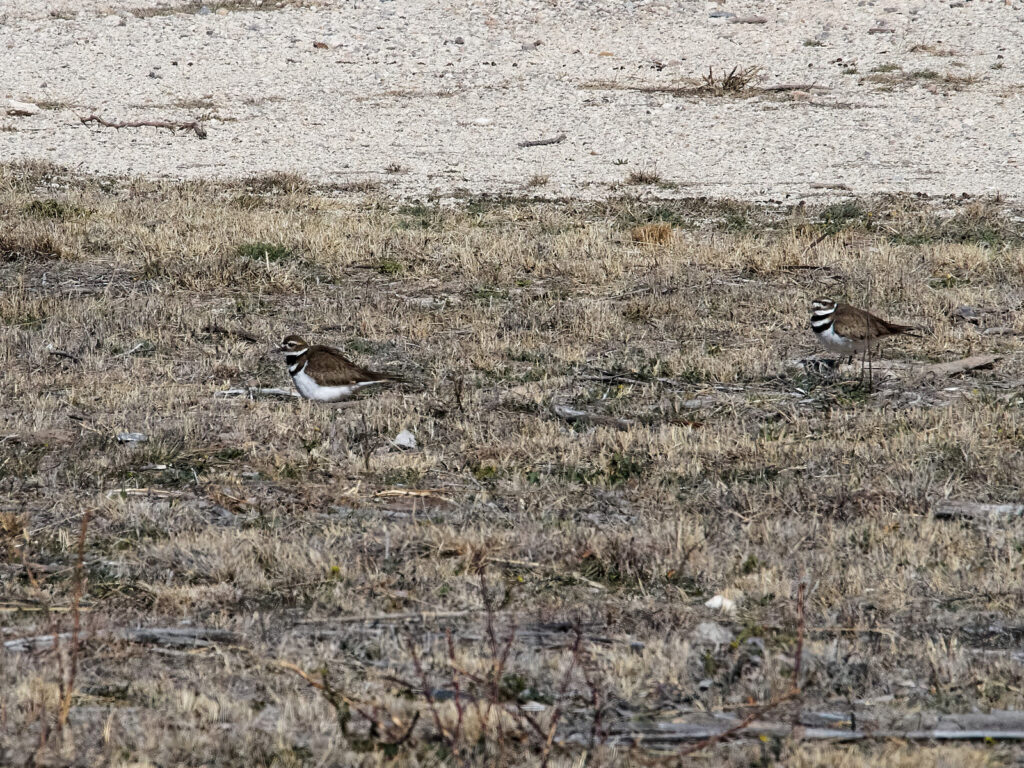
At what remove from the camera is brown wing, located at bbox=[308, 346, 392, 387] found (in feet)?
27.4

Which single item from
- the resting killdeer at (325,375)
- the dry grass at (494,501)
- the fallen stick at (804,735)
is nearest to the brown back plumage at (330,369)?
the resting killdeer at (325,375)

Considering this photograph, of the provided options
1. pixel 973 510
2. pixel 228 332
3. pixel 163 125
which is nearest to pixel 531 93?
pixel 163 125

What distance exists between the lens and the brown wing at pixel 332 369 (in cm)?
836

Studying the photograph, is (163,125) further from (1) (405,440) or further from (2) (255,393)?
(1) (405,440)

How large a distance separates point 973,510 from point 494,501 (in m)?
2.49

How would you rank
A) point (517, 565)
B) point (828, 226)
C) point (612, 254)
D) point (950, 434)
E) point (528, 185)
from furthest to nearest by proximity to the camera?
point (528, 185), point (828, 226), point (612, 254), point (950, 434), point (517, 565)

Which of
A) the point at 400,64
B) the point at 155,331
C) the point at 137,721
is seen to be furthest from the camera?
the point at 400,64

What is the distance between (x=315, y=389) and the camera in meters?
8.35

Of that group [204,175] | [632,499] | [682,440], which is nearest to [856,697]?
[632,499]

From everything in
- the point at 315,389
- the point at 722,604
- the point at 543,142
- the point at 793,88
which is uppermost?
the point at 722,604

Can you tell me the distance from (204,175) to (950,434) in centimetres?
1385

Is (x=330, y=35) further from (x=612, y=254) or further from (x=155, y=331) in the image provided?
(x=155, y=331)

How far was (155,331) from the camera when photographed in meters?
10.4

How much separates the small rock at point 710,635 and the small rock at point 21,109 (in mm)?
21636
